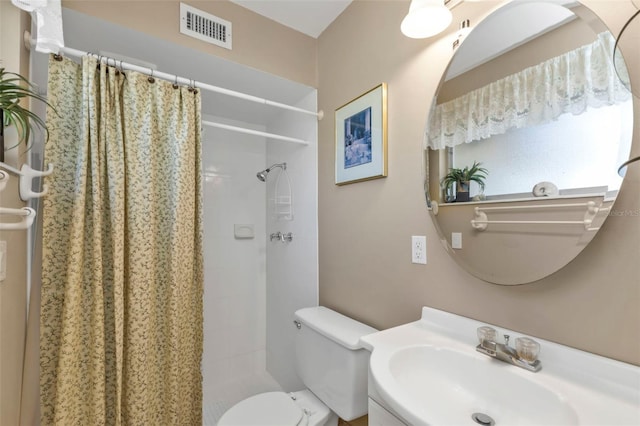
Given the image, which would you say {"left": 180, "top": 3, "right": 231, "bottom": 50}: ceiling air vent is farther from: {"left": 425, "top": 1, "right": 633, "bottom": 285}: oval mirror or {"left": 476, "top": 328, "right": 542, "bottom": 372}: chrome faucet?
{"left": 476, "top": 328, "right": 542, "bottom": 372}: chrome faucet

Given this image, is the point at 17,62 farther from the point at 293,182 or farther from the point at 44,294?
the point at 293,182

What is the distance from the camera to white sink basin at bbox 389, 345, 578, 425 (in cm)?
71

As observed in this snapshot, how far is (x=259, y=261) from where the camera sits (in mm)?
2561

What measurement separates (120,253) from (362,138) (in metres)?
1.26

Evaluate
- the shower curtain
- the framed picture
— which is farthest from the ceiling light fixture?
the shower curtain

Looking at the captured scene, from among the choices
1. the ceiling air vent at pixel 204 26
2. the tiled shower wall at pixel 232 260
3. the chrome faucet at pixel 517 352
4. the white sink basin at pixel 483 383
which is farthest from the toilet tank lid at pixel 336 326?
the ceiling air vent at pixel 204 26

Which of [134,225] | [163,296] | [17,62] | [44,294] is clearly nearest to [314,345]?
[163,296]

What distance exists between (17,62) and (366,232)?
162 cm

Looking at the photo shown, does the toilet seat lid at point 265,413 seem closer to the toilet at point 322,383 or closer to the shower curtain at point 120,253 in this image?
the toilet at point 322,383

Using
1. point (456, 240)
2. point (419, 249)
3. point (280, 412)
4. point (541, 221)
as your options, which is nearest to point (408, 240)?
point (419, 249)

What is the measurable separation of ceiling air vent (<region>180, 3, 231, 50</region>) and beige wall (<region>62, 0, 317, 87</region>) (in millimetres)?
24

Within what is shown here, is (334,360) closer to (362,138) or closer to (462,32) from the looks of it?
(362,138)

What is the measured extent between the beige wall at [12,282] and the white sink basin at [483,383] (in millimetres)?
1217

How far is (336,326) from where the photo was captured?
55.6 inches
